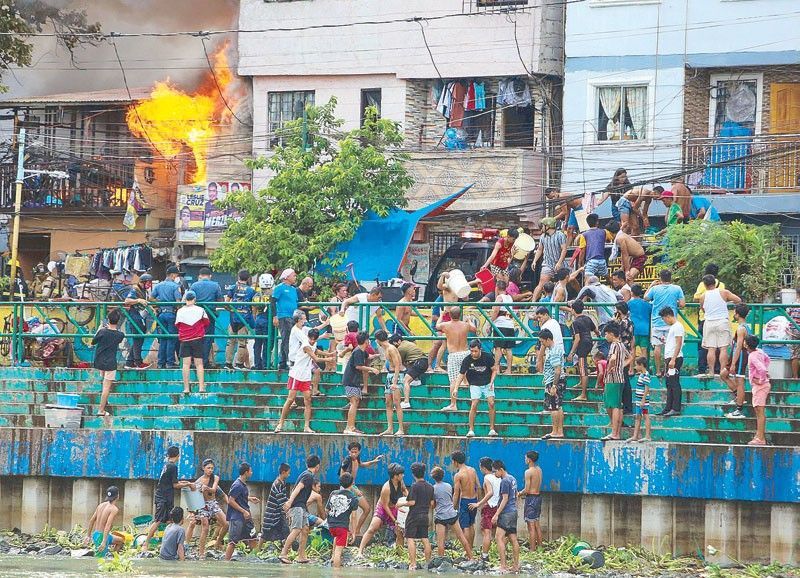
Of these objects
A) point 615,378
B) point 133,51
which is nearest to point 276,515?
point 615,378

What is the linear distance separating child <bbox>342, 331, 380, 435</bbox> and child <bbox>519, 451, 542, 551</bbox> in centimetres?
306

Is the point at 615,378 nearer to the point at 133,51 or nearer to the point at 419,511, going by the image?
the point at 419,511

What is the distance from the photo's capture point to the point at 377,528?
2288cm

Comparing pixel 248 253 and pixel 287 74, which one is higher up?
pixel 287 74

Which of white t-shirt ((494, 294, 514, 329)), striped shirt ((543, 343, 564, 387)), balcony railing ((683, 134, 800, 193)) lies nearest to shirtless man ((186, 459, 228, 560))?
striped shirt ((543, 343, 564, 387))

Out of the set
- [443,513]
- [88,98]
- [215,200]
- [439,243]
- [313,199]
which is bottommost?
[443,513]

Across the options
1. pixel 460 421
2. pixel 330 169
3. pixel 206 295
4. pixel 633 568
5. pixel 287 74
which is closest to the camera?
pixel 633 568

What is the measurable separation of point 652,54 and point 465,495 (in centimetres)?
1611

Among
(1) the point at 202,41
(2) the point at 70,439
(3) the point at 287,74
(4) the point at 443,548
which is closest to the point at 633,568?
(4) the point at 443,548

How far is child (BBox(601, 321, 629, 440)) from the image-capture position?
910 inches

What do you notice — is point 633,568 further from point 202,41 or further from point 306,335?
point 202,41

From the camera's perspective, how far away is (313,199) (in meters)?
34.6

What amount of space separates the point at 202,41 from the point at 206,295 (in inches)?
569

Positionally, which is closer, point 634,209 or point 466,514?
point 466,514
